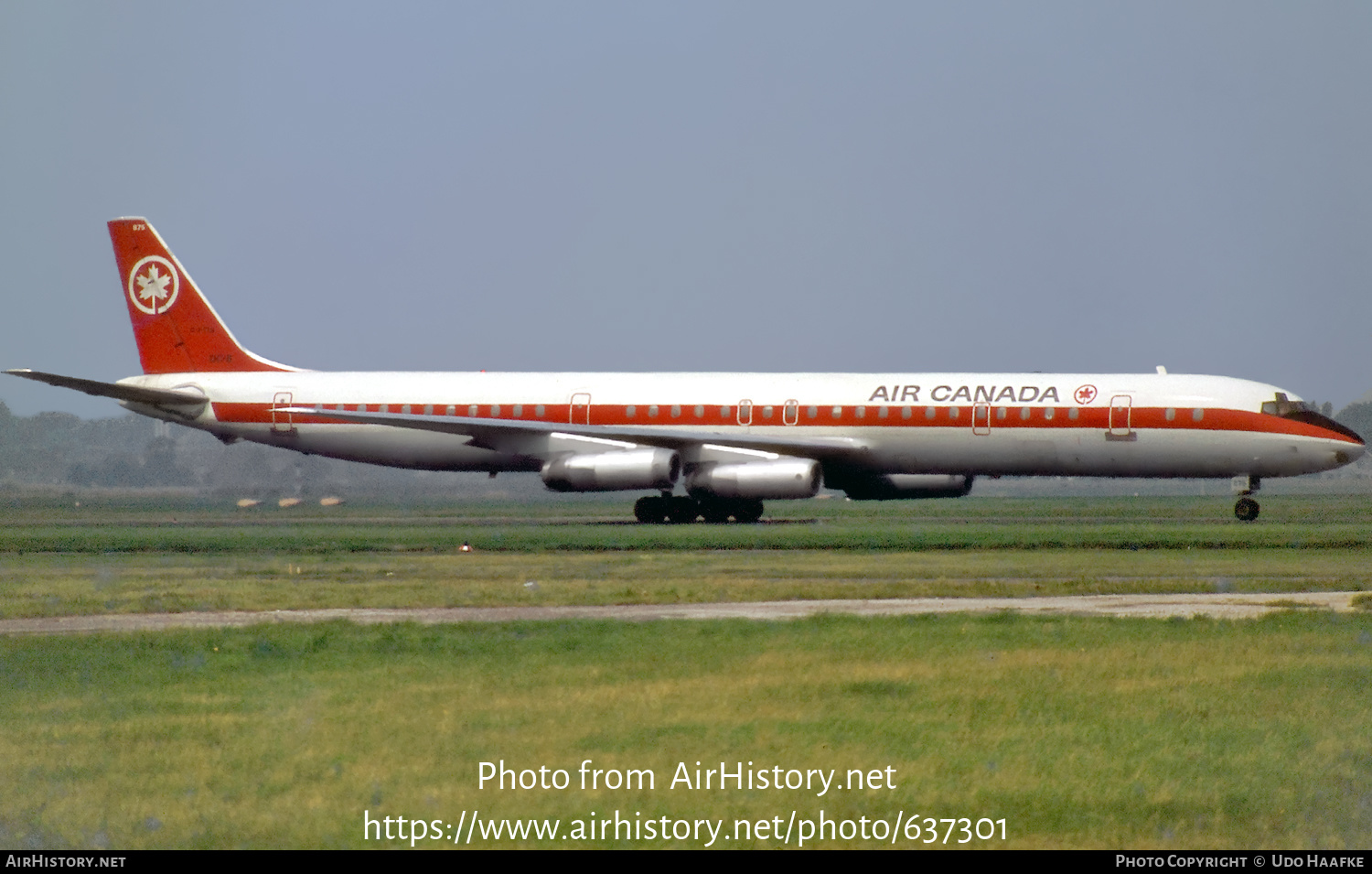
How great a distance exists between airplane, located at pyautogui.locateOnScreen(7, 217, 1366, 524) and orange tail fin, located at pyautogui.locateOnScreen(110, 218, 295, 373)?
0.25 ft

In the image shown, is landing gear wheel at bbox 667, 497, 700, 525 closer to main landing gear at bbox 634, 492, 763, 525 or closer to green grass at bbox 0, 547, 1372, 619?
main landing gear at bbox 634, 492, 763, 525

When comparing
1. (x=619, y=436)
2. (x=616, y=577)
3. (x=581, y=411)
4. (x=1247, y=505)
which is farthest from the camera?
(x=581, y=411)

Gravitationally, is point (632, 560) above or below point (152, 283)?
below

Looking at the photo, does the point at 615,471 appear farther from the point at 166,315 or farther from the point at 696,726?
the point at 696,726

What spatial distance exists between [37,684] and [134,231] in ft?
116

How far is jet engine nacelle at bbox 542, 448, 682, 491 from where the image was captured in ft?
120

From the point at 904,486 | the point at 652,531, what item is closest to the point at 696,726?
the point at 652,531

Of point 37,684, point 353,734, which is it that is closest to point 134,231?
point 37,684

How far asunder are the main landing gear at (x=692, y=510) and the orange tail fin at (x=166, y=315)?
11535 millimetres

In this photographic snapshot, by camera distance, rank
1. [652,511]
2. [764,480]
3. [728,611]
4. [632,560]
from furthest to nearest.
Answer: [652,511] → [764,480] → [632,560] → [728,611]

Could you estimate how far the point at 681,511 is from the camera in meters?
40.2

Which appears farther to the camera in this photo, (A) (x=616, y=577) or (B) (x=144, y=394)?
(B) (x=144, y=394)

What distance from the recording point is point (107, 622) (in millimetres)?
17500

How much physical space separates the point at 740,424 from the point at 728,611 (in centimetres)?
2082
